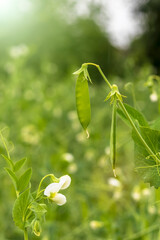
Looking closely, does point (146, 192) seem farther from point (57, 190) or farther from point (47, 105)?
point (47, 105)

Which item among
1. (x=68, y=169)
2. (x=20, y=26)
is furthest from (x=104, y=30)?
(x=68, y=169)

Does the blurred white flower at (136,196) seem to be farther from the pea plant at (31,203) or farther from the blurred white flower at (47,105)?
the blurred white flower at (47,105)

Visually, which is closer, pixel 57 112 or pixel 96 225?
pixel 96 225

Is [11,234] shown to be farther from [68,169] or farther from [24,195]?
[24,195]

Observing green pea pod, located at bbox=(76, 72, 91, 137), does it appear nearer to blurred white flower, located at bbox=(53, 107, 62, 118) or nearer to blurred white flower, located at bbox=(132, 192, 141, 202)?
blurred white flower, located at bbox=(132, 192, 141, 202)

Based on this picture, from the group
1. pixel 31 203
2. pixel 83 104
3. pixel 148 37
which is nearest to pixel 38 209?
pixel 31 203

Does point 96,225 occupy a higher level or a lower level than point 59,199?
higher
